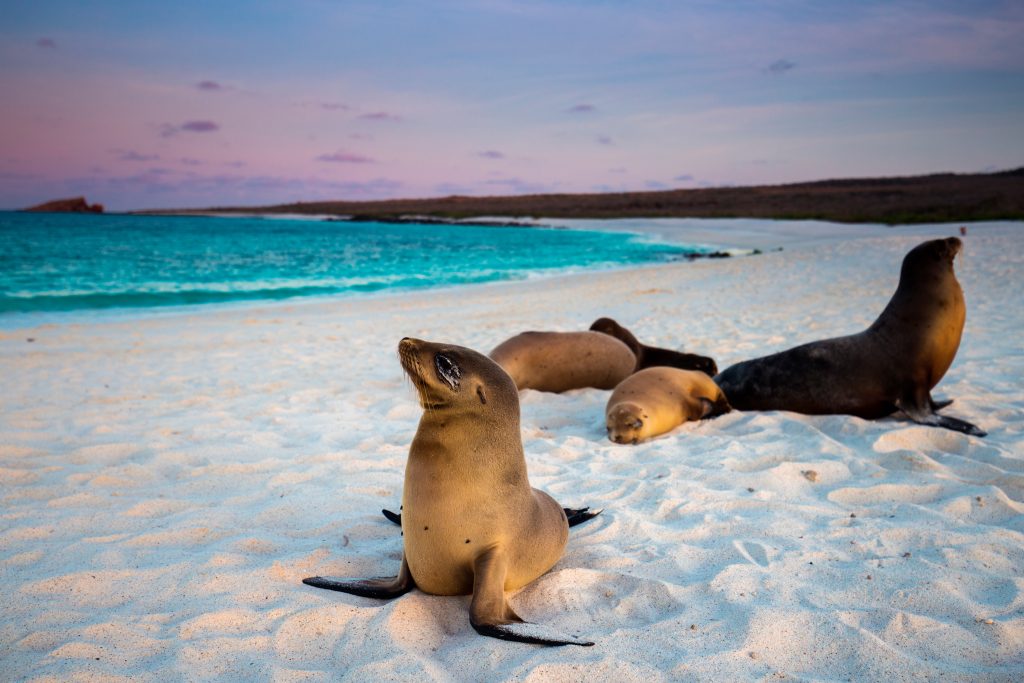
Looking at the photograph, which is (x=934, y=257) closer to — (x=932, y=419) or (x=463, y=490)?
(x=932, y=419)

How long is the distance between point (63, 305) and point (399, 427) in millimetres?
13968

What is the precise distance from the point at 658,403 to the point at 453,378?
123 inches

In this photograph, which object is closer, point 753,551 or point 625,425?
point 753,551

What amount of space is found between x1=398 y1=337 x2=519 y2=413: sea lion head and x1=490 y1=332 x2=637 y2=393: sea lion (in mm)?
3960

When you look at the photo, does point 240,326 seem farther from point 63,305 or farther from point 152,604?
point 152,604

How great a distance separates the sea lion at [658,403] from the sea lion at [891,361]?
380 millimetres

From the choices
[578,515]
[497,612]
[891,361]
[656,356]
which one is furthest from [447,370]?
[656,356]

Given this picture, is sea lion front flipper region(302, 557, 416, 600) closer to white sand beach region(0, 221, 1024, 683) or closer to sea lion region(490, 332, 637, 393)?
white sand beach region(0, 221, 1024, 683)

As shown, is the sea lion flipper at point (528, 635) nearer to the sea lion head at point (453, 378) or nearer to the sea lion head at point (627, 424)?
the sea lion head at point (453, 378)

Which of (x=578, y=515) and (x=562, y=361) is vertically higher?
(x=562, y=361)

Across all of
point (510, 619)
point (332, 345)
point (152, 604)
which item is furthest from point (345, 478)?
point (332, 345)

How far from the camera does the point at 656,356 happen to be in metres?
7.68

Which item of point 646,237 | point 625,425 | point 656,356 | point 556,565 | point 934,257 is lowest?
point 556,565

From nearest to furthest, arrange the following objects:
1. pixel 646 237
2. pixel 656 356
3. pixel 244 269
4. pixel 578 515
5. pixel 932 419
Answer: pixel 578 515, pixel 932 419, pixel 656 356, pixel 244 269, pixel 646 237
